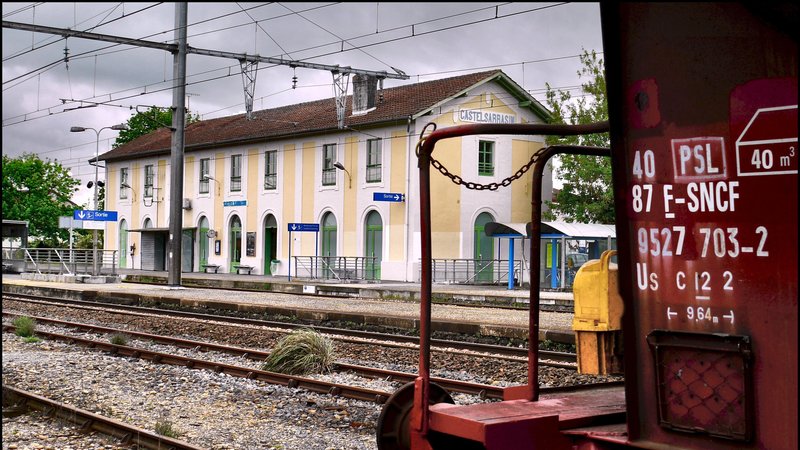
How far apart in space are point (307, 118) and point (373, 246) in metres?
8.67

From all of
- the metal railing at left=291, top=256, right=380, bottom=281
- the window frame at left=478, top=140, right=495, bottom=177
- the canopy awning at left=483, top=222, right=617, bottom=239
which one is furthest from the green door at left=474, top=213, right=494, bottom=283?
the canopy awning at left=483, top=222, right=617, bottom=239

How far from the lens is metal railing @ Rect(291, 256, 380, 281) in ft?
125

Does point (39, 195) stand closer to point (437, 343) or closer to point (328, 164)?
point (328, 164)

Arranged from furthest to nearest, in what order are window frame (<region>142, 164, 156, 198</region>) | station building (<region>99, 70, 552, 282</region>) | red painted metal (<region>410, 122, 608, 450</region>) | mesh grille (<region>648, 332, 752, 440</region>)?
window frame (<region>142, 164, 156, 198</region>) → station building (<region>99, 70, 552, 282</region>) → red painted metal (<region>410, 122, 608, 450</region>) → mesh grille (<region>648, 332, 752, 440</region>)

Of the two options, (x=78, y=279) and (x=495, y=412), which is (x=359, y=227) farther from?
(x=495, y=412)

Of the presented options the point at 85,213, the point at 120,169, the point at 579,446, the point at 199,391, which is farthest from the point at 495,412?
the point at 120,169

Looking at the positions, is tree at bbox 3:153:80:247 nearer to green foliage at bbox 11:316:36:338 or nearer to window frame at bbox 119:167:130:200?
window frame at bbox 119:167:130:200

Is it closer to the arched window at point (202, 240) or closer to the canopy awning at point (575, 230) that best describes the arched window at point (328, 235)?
the arched window at point (202, 240)

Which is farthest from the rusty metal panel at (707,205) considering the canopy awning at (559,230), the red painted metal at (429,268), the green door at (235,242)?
the green door at (235,242)

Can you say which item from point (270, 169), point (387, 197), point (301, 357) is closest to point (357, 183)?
point (387, 197)

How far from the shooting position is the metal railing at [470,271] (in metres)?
36.8

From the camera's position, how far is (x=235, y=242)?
155ft

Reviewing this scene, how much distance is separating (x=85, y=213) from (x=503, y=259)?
17.2 meters

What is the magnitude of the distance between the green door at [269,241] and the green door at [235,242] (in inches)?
88.7
